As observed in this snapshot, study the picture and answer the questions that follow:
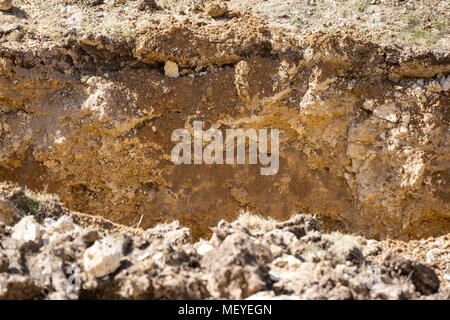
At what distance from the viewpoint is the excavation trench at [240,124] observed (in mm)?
7281

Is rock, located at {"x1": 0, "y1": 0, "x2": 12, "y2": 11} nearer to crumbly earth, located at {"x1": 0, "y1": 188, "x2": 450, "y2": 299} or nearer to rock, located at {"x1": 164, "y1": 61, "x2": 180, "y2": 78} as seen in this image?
rock, located at {"x1": 164, "y1": 61, "x2": 180, "y2": 78}

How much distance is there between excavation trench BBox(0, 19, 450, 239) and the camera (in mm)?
7281

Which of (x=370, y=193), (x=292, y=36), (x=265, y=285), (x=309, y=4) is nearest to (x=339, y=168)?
(x=370, y=193)

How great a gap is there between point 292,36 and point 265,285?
15.6ft

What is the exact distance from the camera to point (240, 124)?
7559 millimetres

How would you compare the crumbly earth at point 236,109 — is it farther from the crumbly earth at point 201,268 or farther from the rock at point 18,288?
the rock at point 18,288

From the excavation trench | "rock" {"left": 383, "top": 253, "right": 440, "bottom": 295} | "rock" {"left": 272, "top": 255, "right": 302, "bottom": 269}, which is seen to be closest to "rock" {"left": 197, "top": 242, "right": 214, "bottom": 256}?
"rock" {"left": 272, "top": 255, "right": 302, "bottom": 269}

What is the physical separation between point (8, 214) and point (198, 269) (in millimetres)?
1836

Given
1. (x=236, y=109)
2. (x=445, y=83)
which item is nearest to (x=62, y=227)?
(x=236, y=109)

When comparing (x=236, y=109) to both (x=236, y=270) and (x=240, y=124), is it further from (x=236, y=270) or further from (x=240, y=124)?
(x=236, y=270)

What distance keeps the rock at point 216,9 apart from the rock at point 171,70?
1005mm

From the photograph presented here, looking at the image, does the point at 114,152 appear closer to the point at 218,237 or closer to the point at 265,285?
the point at 218,237

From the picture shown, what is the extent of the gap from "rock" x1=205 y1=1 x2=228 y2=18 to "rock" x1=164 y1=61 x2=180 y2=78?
1.01 m

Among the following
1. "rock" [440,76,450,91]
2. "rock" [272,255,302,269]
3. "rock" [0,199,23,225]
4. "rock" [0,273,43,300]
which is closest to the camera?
"rock" [0,273,43,300]
